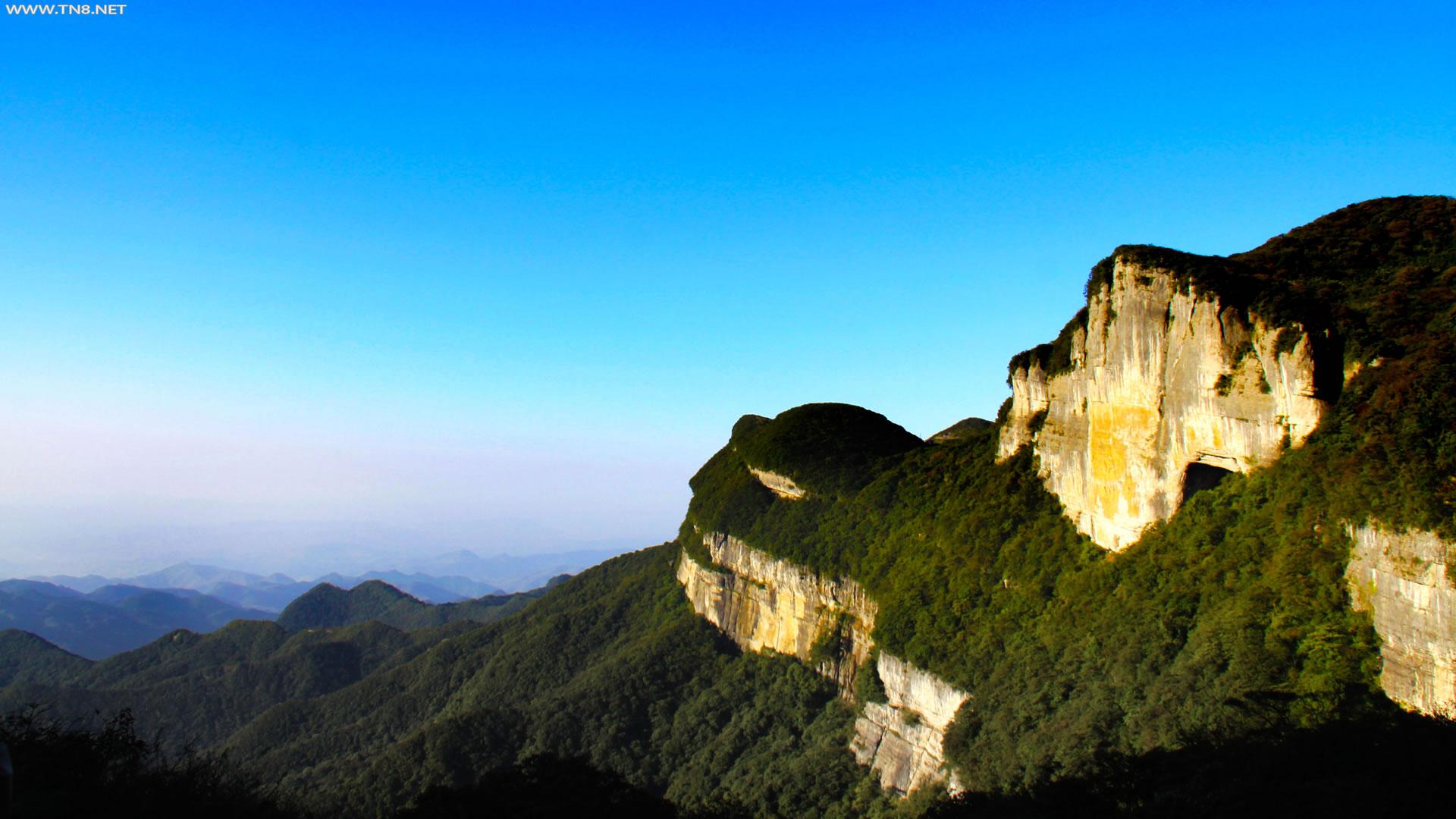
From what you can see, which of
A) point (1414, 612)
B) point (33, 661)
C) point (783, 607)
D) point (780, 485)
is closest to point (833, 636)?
point (783, 607)

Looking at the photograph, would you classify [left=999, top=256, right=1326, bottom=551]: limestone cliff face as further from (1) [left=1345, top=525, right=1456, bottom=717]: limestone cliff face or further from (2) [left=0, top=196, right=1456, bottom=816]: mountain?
(1) [left=1345, top=525, right=1456, bottom=717]: limestone cliff face

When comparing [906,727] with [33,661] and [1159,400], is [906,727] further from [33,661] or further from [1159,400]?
[33,661]

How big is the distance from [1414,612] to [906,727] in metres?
33.0

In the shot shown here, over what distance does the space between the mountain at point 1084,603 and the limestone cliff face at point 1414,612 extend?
109 mm

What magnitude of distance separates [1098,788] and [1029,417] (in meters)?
36.1

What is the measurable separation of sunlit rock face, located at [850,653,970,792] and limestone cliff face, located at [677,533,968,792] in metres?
0.06

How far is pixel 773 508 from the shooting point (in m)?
82.1

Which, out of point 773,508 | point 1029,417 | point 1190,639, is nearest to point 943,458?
point 1029,417

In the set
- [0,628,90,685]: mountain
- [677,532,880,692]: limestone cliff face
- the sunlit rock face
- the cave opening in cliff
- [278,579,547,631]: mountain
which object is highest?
the cave opening in cliff

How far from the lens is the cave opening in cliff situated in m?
42.4

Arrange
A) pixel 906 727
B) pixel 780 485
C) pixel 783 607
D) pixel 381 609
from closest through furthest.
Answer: pixel 906 727
pixel 783 607
pixel 780 485
pixel 381 609

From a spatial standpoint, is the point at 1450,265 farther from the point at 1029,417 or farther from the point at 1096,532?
the point at 1029,417

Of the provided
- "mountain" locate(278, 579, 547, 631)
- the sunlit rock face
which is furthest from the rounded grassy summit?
"mountain" locate(278, 579, 547, 631)

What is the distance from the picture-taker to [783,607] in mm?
74500
